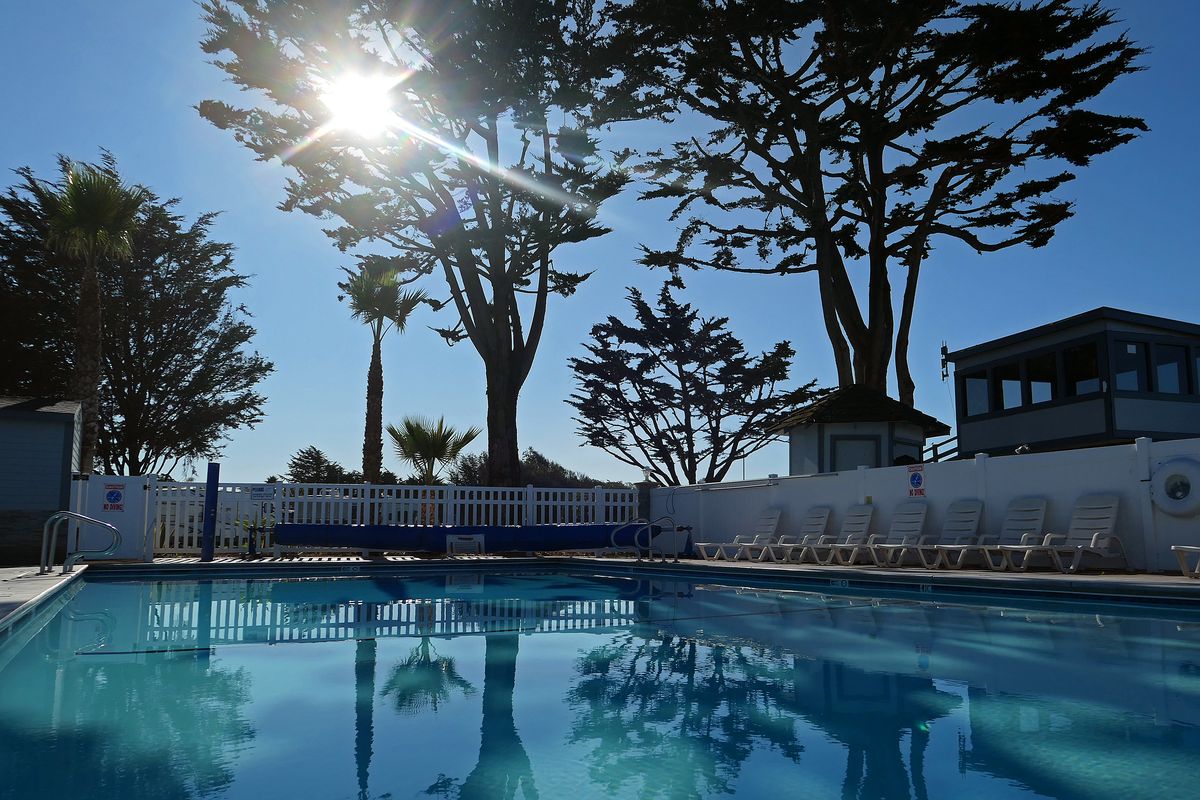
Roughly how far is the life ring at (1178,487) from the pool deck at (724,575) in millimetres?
807

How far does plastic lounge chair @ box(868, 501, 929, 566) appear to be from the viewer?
1193cm

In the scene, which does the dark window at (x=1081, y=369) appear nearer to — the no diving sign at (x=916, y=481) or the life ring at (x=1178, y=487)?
the no diving sign at (x=916, y=481)

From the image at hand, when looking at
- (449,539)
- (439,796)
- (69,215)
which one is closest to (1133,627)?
(439,796)

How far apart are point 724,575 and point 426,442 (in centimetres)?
1028

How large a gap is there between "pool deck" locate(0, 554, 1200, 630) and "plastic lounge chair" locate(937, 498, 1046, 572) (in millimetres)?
321

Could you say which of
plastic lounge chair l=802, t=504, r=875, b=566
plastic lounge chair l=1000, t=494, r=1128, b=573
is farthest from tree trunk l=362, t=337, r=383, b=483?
plastic lounge chair l=1000, t=494, r=1128, b=573

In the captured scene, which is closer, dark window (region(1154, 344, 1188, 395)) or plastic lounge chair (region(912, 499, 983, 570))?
plastic lounge chair (region(912, 499, 983, 570))

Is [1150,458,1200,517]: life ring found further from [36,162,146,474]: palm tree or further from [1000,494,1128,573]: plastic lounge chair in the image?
[36,162,146,474]: palm tree

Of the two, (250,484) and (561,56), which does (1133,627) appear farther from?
(561,56)

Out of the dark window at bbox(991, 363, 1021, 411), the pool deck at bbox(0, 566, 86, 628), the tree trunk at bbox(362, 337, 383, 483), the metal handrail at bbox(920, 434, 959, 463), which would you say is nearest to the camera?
the pool deck at bbox(0, 566, 86, 628)

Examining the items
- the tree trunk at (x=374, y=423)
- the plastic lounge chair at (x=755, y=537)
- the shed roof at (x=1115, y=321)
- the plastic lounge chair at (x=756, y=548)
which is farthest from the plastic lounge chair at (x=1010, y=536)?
the tree trunk at (x=374, y=423)

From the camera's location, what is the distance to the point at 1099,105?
18.2 meters

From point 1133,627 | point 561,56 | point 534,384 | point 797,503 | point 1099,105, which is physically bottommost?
point 1133,627

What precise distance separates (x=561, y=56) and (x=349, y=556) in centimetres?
1181
